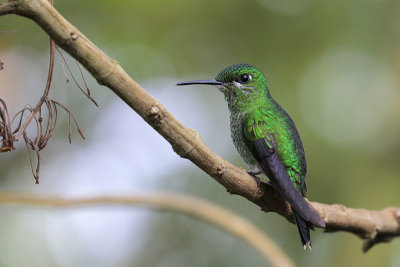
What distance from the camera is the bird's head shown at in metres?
3.47

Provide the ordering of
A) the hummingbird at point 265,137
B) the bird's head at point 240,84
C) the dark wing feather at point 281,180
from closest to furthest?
the dark wing feather at point 281,180, the hummingbird at point 265,137, the bird's head at point 240,84

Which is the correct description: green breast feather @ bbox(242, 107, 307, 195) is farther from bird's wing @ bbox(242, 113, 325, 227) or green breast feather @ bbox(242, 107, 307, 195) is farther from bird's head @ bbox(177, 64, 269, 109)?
bird's head @ bbox(177, 64, 269, 109)

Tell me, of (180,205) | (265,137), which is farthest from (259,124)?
(180,205)

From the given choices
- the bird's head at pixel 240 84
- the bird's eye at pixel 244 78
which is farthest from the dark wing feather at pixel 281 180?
the bird's eye at pixel 244 78

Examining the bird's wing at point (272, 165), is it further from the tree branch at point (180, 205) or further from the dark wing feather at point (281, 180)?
the tree branch at point (180, 205)

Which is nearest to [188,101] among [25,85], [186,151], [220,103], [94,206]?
[220,103]

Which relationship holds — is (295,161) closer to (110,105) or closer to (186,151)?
(186,151)

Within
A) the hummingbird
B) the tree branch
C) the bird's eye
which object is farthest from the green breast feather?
the tree branch

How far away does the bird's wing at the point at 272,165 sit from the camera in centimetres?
260

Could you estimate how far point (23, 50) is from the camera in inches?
242

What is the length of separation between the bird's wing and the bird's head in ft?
Answer: 0.79

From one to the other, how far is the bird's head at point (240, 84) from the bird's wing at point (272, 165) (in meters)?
0.24

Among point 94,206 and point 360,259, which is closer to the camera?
point 94,206

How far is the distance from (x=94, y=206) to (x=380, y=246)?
340 cm
